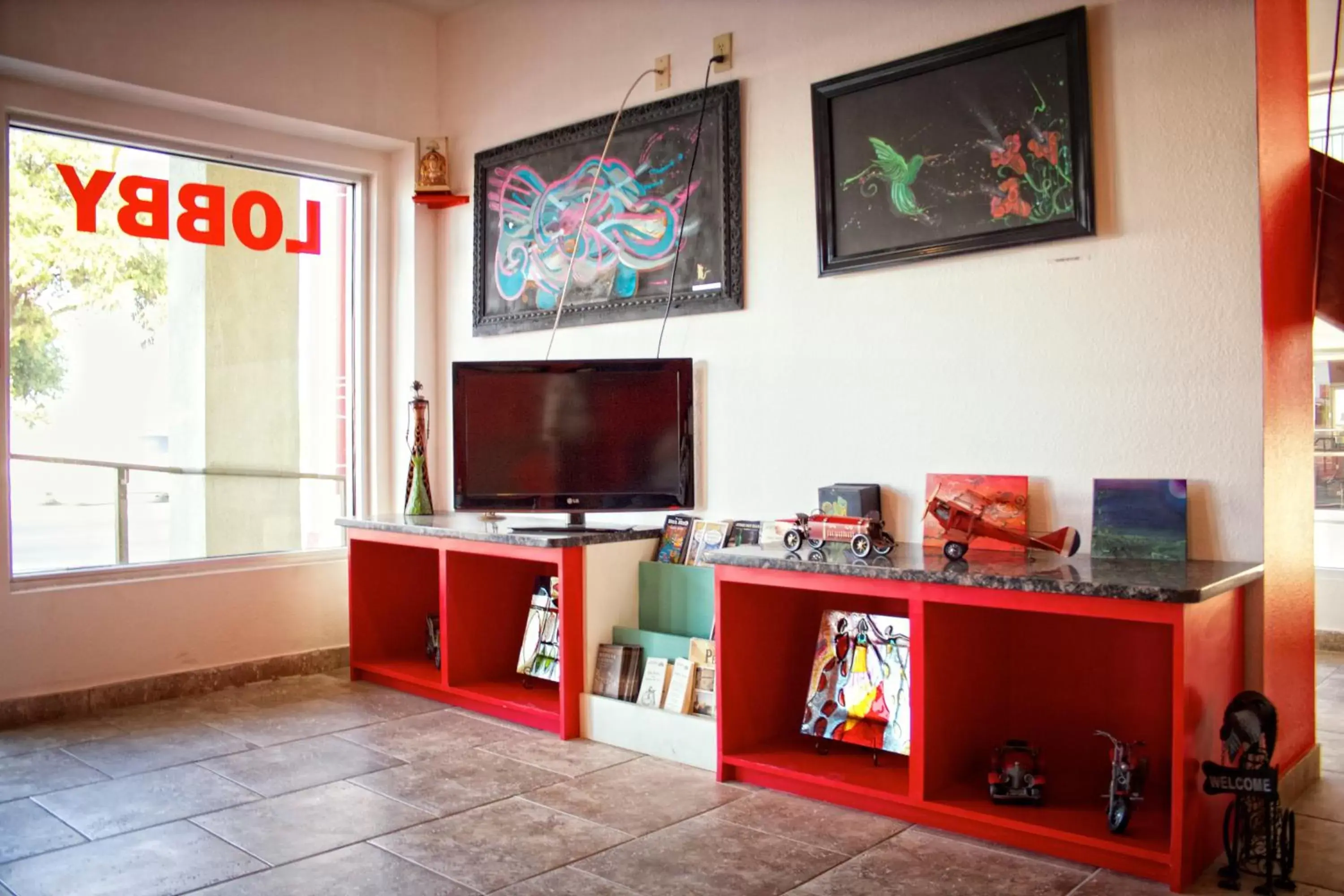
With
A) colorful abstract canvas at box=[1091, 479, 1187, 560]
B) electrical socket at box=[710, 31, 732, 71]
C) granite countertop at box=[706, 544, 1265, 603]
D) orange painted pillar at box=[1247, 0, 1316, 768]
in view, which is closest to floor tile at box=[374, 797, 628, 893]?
granite countertop at box=[706, 544, 1265, 603]

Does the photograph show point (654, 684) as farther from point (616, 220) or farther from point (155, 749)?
point (616, 220)

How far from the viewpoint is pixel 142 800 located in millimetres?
2910

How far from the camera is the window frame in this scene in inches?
150

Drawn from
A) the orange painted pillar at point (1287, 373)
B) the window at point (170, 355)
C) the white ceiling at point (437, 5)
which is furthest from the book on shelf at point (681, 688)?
the white ceiling at point (437, 5)

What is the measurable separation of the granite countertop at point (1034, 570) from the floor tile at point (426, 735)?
1.11 meters

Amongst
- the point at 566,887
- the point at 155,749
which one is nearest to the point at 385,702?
the point at 155,749

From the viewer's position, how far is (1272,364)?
2.69 m

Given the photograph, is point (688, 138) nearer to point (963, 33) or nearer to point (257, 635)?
point (963, 33)

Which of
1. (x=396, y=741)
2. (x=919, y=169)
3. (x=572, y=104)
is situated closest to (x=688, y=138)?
(x=572, y=104)

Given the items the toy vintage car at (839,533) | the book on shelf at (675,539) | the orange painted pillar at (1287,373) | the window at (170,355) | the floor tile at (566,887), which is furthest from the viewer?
the window at (170,355)

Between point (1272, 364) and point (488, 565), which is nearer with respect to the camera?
point (1272, 364)

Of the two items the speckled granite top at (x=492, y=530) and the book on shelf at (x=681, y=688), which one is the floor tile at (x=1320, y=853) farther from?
the speckled granite top at (x=492, y=530)

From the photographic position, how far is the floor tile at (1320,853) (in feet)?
7.62

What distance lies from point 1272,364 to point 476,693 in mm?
2709
